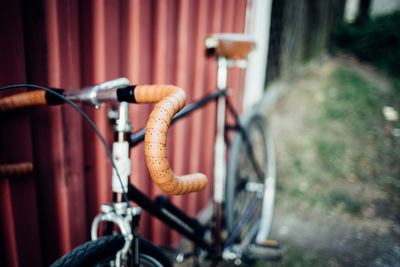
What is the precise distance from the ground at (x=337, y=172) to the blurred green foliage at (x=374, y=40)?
761 millimetres

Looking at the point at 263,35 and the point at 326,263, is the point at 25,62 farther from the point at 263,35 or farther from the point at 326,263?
the point at 263,35

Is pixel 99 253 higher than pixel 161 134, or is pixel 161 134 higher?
pixel 161 134

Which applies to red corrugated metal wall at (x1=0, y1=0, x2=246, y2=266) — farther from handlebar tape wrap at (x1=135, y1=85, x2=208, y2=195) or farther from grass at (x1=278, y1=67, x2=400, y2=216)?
grass at (x1=278, y1=67, x2=400, y2=216)

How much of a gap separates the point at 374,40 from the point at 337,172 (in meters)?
4.55

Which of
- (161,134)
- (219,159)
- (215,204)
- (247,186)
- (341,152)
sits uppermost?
(161,134)

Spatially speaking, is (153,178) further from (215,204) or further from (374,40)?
(374,40)

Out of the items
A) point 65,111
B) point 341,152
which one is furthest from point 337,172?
point 65,111

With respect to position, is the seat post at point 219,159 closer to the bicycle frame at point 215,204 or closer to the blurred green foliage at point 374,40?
the bicycle frame at point 215,204

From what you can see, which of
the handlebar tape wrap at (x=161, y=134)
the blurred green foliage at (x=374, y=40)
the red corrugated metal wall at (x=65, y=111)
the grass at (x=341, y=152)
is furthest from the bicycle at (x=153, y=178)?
Result: the blurred green foliage at (x=374, y=40)

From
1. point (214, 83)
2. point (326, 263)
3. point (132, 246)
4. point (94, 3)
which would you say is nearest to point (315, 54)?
point (214, 83)

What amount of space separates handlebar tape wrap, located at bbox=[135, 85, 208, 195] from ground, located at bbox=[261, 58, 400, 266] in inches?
78.7

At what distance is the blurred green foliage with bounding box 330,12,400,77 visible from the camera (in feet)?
19.7

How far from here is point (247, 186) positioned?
8.14ft

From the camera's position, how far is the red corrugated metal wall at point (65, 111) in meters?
1.14
